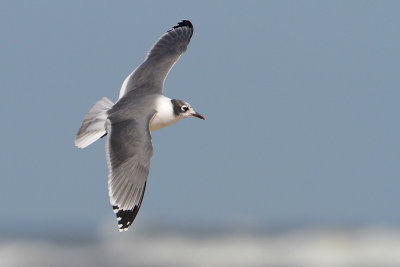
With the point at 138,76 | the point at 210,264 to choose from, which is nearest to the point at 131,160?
the point at 138,76

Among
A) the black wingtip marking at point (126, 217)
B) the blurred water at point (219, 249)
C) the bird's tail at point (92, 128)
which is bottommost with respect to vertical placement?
the black wingtip marking at point (126, 217)

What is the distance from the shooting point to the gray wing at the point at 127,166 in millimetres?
10734

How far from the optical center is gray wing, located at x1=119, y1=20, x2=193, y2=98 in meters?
12.8

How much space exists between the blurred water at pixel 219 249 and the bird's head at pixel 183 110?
18919mm

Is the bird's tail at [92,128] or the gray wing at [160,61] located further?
the gray wing at [160,61]

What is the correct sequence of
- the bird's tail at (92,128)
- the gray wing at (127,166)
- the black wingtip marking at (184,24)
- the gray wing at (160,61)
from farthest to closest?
the black wingtip marking at (184,24) → the gray wing at (160,61) → the bird's tail at (92,128) → the gray wing at (127,166)

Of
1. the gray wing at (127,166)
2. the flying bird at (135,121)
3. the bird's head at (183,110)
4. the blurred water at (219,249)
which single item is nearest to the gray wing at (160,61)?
the flying bird at (135,121)

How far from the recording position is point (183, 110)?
40.3 ft

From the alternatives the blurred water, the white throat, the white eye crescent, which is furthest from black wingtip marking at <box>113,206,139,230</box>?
the blurred water

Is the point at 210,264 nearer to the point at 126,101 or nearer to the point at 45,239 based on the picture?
the point at 45,239

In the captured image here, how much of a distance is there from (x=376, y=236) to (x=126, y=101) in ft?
85.9

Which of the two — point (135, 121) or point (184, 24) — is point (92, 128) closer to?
point (135, 121)

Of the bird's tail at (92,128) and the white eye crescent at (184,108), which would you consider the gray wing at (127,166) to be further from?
the white eye crescent at (184,108)

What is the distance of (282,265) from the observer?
31891 millimetres
